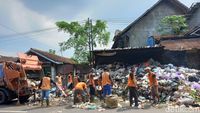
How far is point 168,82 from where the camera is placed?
1856 centimetres

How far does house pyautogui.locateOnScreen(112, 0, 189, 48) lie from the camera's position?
34656 mm

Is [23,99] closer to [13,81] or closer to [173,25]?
[13,81]

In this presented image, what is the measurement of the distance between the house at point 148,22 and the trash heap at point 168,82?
36.1ft

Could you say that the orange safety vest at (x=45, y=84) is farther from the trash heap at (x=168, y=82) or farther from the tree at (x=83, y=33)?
the tree at (x=83, y=33)

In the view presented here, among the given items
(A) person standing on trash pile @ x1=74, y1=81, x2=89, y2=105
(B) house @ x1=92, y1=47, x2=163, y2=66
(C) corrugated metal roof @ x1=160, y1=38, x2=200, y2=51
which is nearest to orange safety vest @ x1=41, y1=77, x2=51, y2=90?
(A) person standing on trash pile @ x1=74, y1=81, x2=89, y2=105

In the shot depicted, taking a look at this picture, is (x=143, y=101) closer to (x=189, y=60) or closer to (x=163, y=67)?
(x=163, y=67)

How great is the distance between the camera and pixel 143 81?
19.6m

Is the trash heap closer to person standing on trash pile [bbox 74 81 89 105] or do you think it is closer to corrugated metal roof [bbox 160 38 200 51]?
corrugated metal roof [bbox 160 38 200 51]

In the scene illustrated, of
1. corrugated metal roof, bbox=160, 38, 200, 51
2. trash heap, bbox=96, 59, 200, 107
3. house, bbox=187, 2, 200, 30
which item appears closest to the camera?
trash heap, bbox=96, 59, 200, 107

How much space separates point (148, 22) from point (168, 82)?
55.7ft

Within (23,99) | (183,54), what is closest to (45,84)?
(23,99)

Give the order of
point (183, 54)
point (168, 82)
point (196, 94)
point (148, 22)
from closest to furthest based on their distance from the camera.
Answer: point (196, 94)
point (168, 82)
point (183, 54)
point (148, 22)

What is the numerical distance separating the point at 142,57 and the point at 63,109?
9.94 meters

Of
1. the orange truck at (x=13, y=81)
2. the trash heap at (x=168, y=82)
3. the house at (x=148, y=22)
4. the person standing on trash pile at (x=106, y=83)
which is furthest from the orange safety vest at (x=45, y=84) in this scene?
the house at (x=148, y=22)
